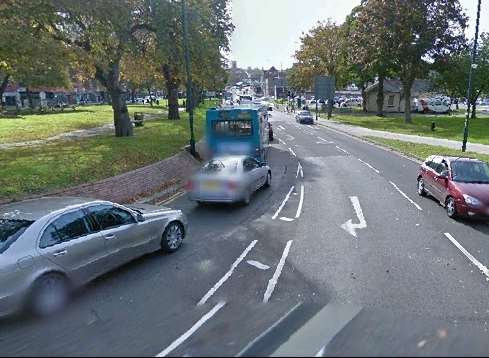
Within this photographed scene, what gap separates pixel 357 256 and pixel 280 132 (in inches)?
1128

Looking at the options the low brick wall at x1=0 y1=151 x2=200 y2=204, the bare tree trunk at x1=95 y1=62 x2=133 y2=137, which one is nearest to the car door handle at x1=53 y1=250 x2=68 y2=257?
the low brick wall at x1=0 y1=151 x2=200 y2=204

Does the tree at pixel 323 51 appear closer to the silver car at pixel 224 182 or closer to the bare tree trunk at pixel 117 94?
the bare tree trunk at pixel 117 94

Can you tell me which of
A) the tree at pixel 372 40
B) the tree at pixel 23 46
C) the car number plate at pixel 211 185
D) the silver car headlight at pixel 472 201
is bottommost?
the silver car headlight at pixel 472 201

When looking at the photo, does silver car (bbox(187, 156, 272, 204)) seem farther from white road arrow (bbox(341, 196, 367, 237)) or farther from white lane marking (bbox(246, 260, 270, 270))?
white lane marking (bbox(246, 260, 270, 270))

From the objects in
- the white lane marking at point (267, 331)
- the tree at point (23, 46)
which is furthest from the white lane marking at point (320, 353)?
the tree at point (23, 46)

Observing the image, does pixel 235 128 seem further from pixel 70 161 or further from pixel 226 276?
pixel 226 276

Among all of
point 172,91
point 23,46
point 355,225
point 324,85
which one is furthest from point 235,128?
point 324,85

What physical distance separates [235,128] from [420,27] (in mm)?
27773

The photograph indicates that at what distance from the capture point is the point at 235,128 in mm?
17234

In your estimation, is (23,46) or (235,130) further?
(235,130)

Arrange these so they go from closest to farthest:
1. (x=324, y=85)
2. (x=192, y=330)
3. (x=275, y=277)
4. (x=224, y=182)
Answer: (x=192, y=330) → (x=275, y=277) → (x=224, y=182) → (x=324, y=85)

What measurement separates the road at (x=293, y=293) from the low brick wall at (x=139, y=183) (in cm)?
242

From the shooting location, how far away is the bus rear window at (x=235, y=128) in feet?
56.3

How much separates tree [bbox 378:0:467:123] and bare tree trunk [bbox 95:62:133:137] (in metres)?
27.2
